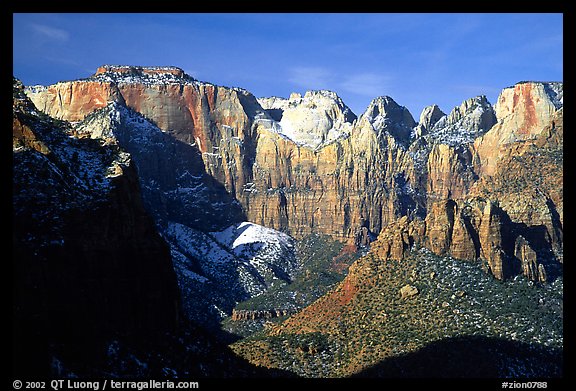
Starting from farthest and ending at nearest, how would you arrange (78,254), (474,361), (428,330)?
(428,330)
(474,361)
(78,254)

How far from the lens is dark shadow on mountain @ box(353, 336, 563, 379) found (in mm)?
84000

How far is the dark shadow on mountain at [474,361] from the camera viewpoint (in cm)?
8400

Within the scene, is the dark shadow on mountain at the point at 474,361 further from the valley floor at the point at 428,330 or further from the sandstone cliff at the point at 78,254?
the sandstone cliff at the point at 78,254

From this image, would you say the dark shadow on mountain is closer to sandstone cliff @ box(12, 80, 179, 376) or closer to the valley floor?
the valley floor

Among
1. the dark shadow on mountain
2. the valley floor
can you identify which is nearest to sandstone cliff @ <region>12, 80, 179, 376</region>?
the dark shadow on mountain

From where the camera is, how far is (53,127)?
72.2m

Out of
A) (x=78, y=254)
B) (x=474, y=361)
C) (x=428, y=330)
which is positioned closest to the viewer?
(x=78, y=254)

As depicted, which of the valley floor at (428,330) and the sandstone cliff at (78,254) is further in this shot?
the valley floor at (428,330)

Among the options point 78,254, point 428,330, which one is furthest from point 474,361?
point 78,254

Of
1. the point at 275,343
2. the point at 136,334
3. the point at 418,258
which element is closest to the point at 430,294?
the point at 418,258

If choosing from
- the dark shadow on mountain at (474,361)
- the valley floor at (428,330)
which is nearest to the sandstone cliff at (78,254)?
the dark shadow on mountain at (474,361)

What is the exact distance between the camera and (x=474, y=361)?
8506 cm

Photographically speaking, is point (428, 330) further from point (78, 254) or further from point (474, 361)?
point (78, 254)
